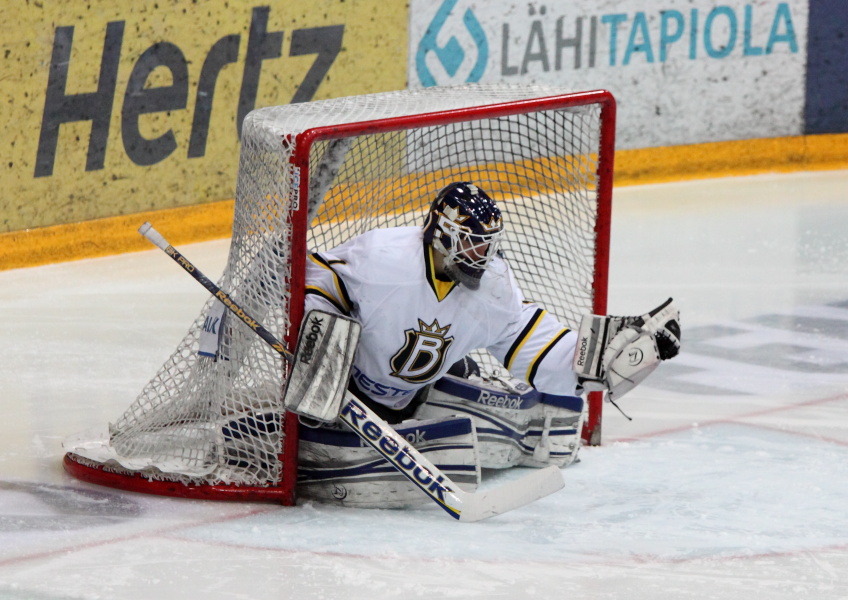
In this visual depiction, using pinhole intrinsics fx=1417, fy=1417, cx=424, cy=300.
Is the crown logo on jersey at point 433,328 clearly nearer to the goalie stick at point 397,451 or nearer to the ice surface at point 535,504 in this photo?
the goalie stick at point 397,451

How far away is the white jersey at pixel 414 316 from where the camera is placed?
123 inches

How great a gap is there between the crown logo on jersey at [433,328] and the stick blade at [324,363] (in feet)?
0.74

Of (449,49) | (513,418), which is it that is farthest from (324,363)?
(449,49)

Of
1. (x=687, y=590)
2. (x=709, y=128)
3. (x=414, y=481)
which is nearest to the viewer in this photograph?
(x=687, y=590)

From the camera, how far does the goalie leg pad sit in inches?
125

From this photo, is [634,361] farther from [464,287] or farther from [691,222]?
[691,222]

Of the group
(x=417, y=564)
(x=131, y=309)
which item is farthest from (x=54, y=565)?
(x=131, y=309)

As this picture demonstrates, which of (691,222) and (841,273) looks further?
(691,222)

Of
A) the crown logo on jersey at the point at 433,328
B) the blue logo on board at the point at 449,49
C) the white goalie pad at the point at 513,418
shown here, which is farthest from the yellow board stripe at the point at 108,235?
the crown logo on jersey at the point at 433,328

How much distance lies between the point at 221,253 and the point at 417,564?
3359 mm

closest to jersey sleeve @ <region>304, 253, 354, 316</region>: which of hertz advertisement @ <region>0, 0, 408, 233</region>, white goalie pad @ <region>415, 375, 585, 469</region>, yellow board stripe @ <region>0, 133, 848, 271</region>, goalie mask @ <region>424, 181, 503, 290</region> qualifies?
goalie mask @ <region>424, 181, 503, 290</region>

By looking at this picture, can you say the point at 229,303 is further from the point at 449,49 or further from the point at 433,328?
the point at 449,49

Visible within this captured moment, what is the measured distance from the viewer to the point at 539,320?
337 cm

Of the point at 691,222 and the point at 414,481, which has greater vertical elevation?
the point at 691,222
